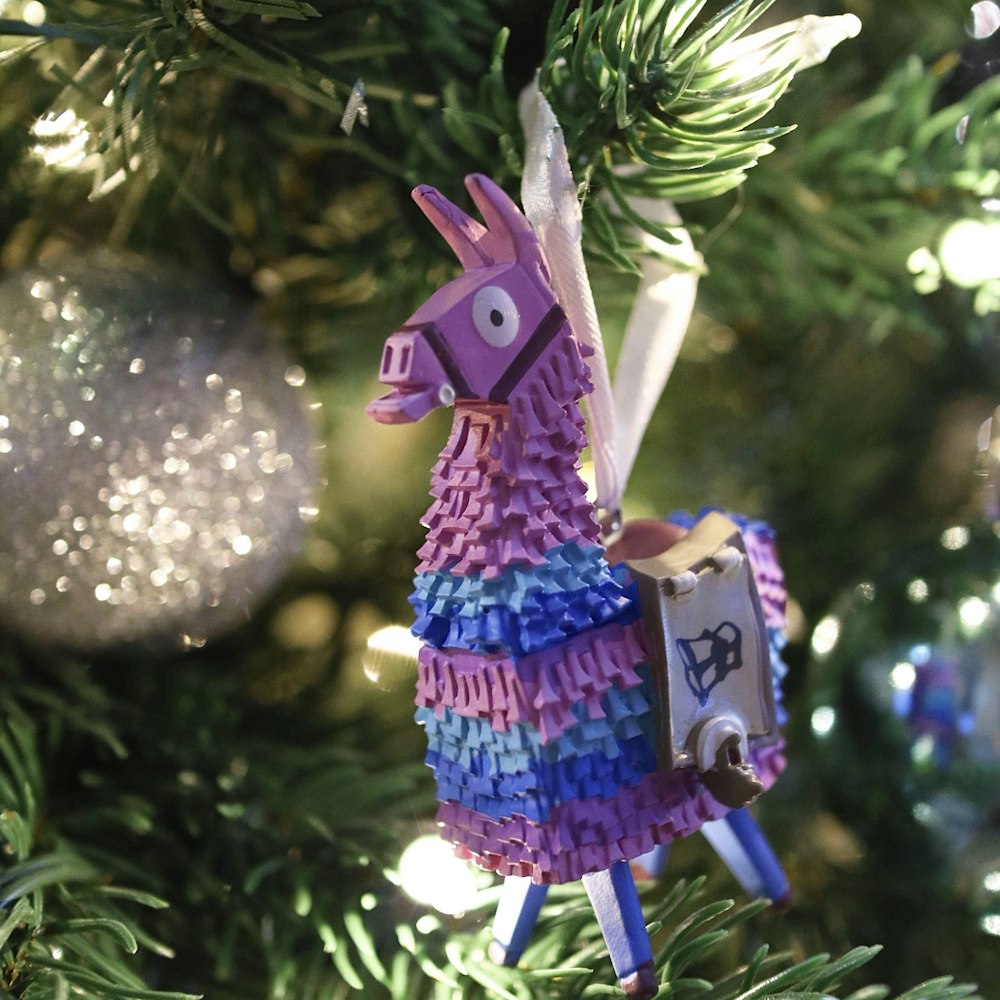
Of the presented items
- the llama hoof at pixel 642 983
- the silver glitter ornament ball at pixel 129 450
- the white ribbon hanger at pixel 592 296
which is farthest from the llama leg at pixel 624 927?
the silver glitter ornament ball at pixel 129 450

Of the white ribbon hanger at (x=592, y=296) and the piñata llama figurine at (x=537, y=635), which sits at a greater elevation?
the white ribbon hanger at (x=592, y=296)

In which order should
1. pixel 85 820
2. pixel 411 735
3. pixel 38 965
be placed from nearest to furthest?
pixel 38 965
pixel 85 820
pixel 411 735

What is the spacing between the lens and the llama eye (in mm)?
326

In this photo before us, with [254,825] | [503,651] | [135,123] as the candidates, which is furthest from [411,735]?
[135,123]

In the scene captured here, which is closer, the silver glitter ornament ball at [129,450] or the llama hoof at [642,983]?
the llama hoof at [642,983]

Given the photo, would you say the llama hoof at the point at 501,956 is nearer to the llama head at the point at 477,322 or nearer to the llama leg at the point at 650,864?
→ the llama leg at the point at 650,864

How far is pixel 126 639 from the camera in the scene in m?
0.51

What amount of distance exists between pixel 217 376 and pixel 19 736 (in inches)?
7.2

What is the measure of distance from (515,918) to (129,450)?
0.26 metres

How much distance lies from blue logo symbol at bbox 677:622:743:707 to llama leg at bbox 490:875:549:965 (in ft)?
0.32

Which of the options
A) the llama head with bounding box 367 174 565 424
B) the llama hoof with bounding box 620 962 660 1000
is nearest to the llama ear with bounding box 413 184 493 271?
the llama head with bounding box 367 174 565 424

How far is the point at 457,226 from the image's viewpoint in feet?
1.11

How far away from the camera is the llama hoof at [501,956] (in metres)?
0.38

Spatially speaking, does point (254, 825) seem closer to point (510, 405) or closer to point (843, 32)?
point (510, 405)
